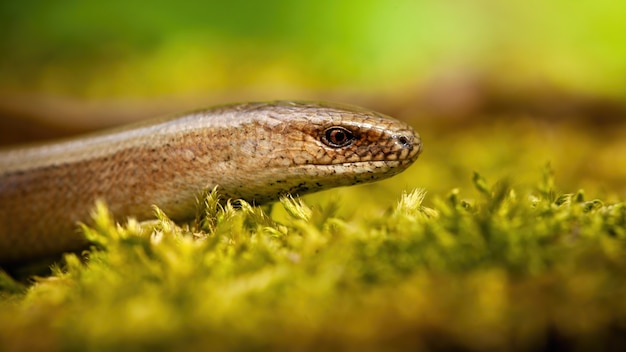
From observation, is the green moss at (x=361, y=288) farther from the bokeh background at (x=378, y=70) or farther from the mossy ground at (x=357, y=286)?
the bokeh background at (x=378, y=70)

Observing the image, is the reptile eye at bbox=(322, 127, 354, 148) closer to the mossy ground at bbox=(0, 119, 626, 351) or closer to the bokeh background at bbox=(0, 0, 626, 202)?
the mossy ground at bbox=(0, 119, 626, 351)

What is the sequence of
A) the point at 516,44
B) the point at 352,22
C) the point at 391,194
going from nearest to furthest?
the point at 391,194 → the point at 352,22 → the point at 516,44

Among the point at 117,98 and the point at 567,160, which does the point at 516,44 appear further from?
the point at 117,98

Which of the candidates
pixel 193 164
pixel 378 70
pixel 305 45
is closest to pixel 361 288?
pixel 193 164

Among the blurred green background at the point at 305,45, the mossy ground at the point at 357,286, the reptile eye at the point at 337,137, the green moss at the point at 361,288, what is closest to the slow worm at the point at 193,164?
the reptile eye at the point at 337,137

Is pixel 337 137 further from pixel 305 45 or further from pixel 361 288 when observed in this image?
pixel 305 45

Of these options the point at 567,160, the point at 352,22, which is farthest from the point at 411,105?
the point at 352,22
